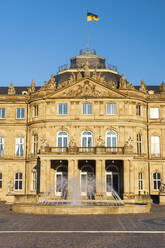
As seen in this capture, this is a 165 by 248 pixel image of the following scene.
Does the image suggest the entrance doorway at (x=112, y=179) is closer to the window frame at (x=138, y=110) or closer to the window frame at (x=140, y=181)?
the window frame at (x=140, y=181)

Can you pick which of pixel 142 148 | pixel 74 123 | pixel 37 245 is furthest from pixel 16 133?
pixel 37 245

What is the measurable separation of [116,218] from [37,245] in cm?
1178

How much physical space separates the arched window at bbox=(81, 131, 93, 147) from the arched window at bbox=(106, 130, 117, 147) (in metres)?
2.38

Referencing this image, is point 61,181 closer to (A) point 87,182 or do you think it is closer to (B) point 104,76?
(A) point 87,182

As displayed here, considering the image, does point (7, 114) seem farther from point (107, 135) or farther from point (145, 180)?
point (145, 180)

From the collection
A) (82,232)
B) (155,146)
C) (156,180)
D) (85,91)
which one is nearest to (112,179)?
(156,180)

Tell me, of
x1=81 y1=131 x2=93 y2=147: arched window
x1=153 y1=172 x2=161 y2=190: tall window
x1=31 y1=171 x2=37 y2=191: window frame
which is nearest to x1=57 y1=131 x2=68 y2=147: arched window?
x1=81 y1=131 x2=93 y2=147: arched window

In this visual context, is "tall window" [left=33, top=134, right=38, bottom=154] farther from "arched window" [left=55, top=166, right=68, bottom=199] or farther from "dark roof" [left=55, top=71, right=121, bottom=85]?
"dark roof" [left=55, top=71, right=121, bottom=85]

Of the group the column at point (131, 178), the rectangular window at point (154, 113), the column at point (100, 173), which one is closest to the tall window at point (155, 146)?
the rectangular window at point (154, 113)

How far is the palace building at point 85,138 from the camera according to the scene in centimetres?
4866

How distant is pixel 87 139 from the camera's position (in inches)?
2078

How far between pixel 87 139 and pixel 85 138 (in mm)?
325

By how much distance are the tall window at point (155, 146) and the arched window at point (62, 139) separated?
13216 millimetres

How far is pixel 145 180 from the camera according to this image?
177 ft
